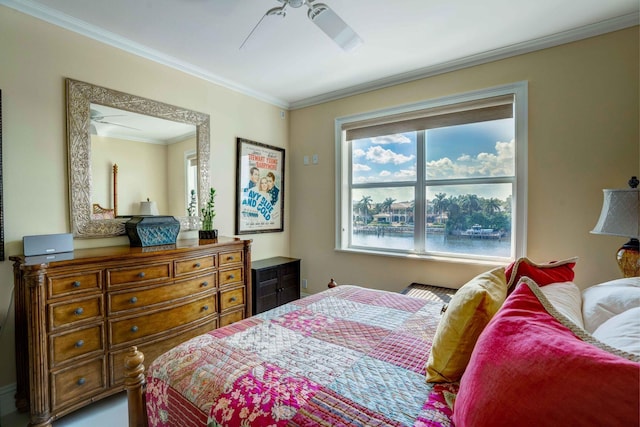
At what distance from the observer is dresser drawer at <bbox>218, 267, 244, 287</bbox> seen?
8.58 ft

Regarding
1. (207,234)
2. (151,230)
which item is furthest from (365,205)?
(151,230)

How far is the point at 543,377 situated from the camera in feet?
1.91

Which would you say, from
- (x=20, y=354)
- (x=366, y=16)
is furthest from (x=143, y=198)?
(x=366, y=16)

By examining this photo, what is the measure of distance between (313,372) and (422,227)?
92.9 inches

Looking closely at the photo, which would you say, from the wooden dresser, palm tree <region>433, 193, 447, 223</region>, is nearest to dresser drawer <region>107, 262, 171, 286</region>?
the wooden dresser

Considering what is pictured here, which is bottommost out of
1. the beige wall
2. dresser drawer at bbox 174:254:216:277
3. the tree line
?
dresser drawer at bbox 174:254:216:277

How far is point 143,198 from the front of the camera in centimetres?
254

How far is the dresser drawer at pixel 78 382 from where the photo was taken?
5.59 feet

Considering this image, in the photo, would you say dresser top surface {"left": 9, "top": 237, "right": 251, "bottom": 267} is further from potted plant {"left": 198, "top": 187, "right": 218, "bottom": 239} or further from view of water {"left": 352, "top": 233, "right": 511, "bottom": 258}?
view of water {"left": 352, "top": 233, "right": 511, "bottom": 258}

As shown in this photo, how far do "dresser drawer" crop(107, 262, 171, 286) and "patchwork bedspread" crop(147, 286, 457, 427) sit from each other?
0.97 m

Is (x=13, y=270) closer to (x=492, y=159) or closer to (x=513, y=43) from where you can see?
(x=492, y=159)

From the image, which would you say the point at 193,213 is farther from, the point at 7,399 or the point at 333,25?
the point at 333,25

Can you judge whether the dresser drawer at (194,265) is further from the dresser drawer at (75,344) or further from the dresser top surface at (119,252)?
the dresser drawer at (75,344)

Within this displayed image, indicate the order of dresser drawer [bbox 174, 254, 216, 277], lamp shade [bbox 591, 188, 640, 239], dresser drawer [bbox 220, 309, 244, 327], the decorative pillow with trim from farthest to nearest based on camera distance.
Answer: dresser drawer [bbox 220, 309, 244, 327], dresser drawer [bbox 174, 254, 216, 277], lamp shade [bbox 591, 188, 640, 239], the decorative pillow with trim
